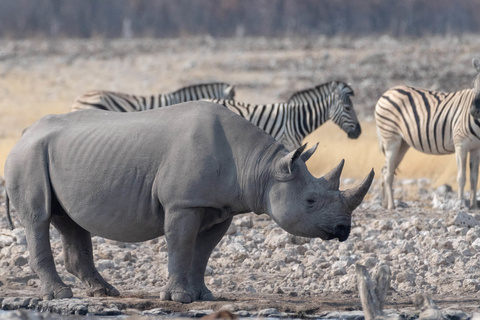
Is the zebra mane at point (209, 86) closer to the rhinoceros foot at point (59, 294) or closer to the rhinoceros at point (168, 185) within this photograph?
the rhinoceros at point (168, 185)

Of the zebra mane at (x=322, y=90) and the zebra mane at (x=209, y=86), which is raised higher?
the zebra mane at (x=209, y=86)

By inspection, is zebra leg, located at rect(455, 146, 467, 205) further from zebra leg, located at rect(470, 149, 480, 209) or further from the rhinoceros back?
the rhinoceros back

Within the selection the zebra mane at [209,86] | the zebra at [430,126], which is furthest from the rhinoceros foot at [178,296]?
the zebra mane at [209,86]

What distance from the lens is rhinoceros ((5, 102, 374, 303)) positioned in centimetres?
838

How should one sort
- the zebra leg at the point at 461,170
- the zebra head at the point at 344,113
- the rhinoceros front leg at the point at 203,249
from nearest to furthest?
the rhinoceros front leg at the point at 203,249, the zebra leg at the point at 461,170, the zebra head at the point at 344,113

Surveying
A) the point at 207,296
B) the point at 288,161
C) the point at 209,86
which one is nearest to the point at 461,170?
the point at 209,86

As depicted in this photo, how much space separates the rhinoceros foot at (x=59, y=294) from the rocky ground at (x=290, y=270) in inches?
6.2

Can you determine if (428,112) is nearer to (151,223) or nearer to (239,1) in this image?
(151,223)

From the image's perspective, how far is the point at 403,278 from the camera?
9727 millimetres

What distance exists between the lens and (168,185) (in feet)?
27.7

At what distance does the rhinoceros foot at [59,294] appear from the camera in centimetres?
888

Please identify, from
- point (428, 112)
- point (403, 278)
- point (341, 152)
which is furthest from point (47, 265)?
point (341, 152)

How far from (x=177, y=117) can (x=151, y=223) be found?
884 millimetres

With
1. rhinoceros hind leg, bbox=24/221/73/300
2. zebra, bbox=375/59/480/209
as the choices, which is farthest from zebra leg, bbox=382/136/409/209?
rhinoceros hind leg, bbox=24/221/73/300
